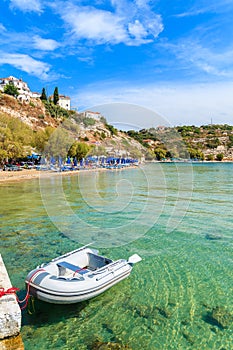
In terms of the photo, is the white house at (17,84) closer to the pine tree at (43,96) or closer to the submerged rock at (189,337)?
the pine tree at (43,96)

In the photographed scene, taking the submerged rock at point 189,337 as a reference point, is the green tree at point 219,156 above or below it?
→ above

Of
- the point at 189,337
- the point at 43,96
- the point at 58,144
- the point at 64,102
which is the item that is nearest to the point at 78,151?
the point at 58,144

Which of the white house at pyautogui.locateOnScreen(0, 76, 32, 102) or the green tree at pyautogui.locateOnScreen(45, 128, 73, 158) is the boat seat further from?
the white house at pyautogui.locateOnScreen(0, 76, 32, 102)

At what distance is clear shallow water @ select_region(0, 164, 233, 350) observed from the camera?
22.2 feet

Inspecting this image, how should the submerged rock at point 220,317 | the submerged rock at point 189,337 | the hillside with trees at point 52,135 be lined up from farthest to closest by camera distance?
the hillside with trees at point 52,135 < the submerged rock at point 220,317 < the submerged rock at point 189,337

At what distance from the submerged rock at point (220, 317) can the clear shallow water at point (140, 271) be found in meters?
0.05

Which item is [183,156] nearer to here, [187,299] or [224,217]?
[224,217]

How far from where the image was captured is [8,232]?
48.7ft

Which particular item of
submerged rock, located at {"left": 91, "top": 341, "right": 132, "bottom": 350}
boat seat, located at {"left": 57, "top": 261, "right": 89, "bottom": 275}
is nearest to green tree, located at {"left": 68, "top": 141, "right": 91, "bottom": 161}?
boat seat, located at {"left": 57, "top": 261, "right": 89, "bottom": 275}

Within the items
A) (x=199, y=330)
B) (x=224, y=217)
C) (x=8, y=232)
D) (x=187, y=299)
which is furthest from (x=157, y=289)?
(x=224, y=217)

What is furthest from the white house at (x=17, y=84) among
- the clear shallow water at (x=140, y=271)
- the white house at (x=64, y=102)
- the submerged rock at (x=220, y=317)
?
the submerged rock at (x=220, y=317)

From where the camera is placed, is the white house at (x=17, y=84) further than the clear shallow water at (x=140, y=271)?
Yes

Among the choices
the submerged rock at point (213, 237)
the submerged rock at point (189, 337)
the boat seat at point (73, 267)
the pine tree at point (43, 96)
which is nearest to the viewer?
the submerged rock at point (189, 337)

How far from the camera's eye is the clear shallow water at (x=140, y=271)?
22.2 feet
